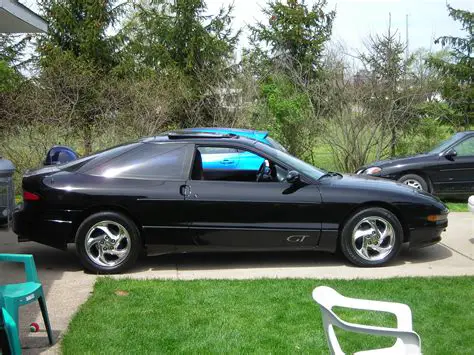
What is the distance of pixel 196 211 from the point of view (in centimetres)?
656

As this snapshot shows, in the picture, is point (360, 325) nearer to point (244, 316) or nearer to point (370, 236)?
point (244, 316)

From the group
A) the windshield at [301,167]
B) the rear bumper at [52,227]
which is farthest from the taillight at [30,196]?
the windshield at [301,167]

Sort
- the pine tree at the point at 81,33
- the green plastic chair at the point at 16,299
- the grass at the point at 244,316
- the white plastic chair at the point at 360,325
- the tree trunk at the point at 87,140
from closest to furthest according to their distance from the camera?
the white plastic chair at the point at 360,325
the green plastic chair at the point at 16,299
the grass at the point at 244,316
the tree trunk at the point at 87,140
the pine tree at the point at 81,33

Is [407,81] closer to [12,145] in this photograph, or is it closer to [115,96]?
[115,96]

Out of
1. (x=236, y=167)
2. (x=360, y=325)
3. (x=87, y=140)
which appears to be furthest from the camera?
(x=87, y=140)

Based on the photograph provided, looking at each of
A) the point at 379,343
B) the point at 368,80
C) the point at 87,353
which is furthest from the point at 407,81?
the point at 87,353

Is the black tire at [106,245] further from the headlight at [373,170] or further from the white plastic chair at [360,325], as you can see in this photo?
the headlight at [373,170]

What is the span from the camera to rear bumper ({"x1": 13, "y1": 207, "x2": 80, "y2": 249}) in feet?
21.4

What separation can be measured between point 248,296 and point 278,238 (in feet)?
3.83

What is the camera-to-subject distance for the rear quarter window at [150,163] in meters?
6.73

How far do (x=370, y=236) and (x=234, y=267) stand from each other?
5.20ft

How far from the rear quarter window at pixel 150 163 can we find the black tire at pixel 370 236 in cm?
195

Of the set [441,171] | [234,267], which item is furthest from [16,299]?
[441,171]

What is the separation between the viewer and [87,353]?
427 centimetres
